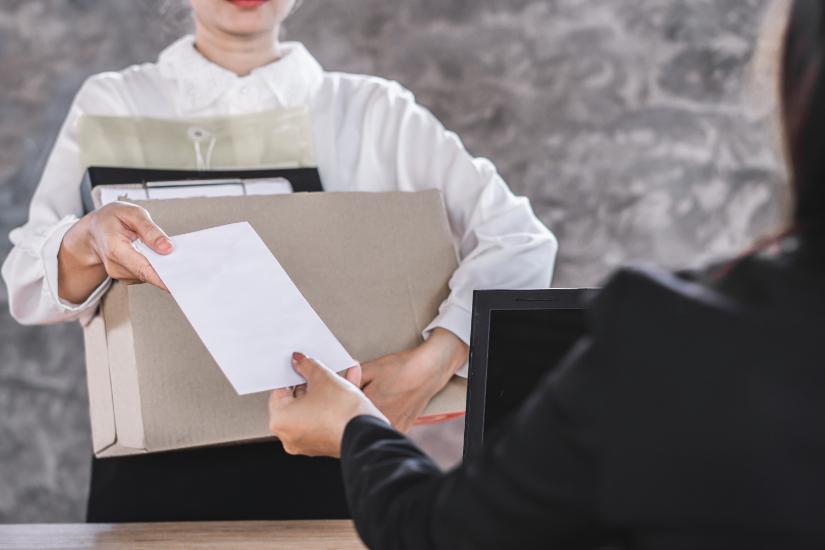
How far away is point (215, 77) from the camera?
49.1 inches

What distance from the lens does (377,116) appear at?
4.10ft

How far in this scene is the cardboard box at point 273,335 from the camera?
0.96m

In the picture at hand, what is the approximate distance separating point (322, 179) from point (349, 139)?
0.06 meters

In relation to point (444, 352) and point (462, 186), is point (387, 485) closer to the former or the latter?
point (444, 352)

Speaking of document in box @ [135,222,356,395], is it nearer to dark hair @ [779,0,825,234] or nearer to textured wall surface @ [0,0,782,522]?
dark hair @ [779,0,825,234]

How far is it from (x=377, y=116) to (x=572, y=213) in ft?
3.14

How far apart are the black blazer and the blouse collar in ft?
2.63

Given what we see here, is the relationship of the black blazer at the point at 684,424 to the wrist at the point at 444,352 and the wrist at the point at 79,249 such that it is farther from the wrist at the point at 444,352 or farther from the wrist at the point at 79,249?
the wrist at the point at 79,249

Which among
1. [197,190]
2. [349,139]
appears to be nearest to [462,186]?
[349,139]

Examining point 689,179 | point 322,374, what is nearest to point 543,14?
point 689,179

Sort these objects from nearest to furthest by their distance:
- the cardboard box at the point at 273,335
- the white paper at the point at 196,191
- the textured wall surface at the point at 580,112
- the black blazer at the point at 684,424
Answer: the black blazer at the point at 684,424 < the cardboard box at the point at 273,335 < the white paper at the point at 196,191 < the textured wall surface at the point at 580,112

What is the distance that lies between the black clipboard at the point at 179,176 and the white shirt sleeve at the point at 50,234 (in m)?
0.03

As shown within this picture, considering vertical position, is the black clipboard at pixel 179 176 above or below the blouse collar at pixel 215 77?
below

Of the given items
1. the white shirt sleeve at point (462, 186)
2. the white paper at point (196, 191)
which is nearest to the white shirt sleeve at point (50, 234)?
the white paper at point (196, 191)
